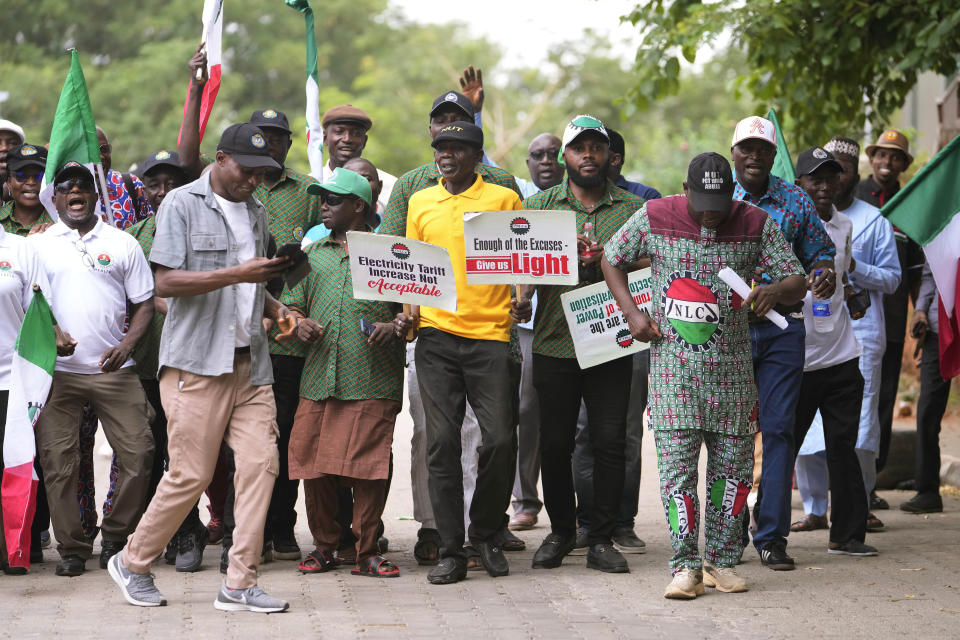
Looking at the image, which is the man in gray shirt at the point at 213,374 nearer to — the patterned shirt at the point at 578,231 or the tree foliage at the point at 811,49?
the patterned shirt at the point at 578,231

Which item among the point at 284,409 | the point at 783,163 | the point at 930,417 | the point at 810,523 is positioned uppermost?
the point at 783,163

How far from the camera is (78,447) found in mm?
8078

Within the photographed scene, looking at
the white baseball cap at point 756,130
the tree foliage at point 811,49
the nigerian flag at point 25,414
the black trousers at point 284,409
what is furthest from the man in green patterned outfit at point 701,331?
the tree foliage at point 811,49

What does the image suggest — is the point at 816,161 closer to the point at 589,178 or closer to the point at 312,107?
the point at 589,178

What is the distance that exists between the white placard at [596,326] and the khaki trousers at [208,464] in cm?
187

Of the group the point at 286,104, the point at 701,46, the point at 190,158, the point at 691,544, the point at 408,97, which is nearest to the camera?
the point at 691,544

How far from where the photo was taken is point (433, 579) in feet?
24.8

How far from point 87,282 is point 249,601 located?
7.47ft

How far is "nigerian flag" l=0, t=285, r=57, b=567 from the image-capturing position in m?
7.70

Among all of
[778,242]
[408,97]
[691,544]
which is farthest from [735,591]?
[408,97]

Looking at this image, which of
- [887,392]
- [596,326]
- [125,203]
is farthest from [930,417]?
[125,203]

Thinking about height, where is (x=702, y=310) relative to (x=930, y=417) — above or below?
above

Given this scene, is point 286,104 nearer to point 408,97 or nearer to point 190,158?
point 408,97

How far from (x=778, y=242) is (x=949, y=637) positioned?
2.16 m
